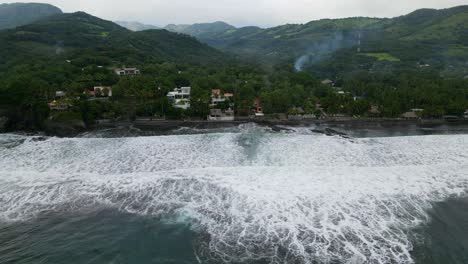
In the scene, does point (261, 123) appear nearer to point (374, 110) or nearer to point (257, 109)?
point (257, 109)

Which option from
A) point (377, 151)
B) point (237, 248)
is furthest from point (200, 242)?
point (377, 151)

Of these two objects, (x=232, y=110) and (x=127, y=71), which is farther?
(x=127, y=71)

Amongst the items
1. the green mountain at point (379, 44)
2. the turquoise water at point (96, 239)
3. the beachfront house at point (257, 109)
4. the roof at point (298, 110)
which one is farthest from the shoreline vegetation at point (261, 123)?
the green mountain at point (379, 44)

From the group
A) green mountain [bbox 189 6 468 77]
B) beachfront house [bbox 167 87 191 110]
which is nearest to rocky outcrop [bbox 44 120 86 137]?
beachfront house [bbox 167 87 191 110]

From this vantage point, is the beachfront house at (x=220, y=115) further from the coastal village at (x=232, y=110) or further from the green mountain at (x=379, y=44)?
the green mountain at (x=379, y=44)

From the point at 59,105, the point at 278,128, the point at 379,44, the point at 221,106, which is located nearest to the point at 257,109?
the point at 221,106

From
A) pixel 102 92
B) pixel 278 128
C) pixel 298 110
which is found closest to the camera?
pixel 278 128
